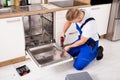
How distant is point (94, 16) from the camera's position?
2725mm

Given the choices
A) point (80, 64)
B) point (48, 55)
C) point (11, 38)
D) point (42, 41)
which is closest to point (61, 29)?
point (42, 41)

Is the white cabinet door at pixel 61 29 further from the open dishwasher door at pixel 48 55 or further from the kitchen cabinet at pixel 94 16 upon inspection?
the open dishwasher door at pixel 48 55

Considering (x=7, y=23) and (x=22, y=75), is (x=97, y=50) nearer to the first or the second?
(x=22, y=75)

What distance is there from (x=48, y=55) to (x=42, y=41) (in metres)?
0.46

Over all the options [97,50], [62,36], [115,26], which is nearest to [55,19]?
[62,36]

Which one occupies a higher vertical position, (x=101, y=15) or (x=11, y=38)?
(x=101, y=15)

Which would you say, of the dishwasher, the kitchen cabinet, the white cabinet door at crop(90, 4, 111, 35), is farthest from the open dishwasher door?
the white cabinet door at crop(90, 4, 111, 35)

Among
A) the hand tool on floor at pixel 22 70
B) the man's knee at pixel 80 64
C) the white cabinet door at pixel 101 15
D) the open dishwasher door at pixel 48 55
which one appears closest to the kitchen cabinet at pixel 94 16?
the white cabinet door at pixel 101 15

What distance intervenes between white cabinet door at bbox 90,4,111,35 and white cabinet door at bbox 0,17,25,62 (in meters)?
1.21

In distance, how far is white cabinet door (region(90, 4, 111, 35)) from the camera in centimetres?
269

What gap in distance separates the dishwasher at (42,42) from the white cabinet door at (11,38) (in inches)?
5.7

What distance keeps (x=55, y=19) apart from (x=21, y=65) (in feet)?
2.59

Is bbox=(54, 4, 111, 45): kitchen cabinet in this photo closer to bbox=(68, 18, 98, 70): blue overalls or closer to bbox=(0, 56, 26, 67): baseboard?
bbox=(68, 18, 98, 70): blue overalls

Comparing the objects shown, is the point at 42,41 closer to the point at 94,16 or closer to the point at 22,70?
the point at 22,70
